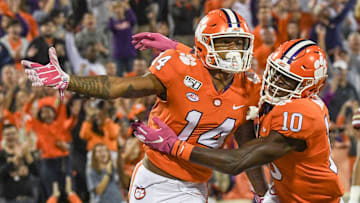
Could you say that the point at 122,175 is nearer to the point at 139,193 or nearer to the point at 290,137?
the point at 139,193

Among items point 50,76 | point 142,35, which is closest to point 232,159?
point 50,76

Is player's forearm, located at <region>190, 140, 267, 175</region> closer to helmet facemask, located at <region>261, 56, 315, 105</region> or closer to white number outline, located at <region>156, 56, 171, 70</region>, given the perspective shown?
helmet facemask, located at <region>261, 56, 315, 105</region>

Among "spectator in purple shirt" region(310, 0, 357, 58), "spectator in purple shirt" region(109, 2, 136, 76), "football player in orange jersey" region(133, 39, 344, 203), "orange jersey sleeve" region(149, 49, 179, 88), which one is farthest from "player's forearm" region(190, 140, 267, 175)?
"spectator in purple shirt" region(310, 0, 357, 58)

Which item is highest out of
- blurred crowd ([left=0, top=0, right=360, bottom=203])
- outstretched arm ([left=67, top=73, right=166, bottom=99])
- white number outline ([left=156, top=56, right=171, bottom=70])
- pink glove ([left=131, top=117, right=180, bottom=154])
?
white number outline ([left=156, top=56, right=171, bottom=70])

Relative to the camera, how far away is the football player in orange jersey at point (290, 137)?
3255mm

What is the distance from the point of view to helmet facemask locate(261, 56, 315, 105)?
3.34 meters

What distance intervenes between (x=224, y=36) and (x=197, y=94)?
39 cm

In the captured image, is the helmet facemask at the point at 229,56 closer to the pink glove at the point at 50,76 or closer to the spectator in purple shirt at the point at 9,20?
the pink glove at the point at 50,76

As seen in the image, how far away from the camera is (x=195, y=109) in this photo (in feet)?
11.6

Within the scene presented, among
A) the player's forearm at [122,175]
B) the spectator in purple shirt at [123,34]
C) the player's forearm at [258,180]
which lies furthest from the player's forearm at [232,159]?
the spectator in purple shirt at [123,34]

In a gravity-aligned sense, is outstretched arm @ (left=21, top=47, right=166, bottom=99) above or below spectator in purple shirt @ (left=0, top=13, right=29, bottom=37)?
above

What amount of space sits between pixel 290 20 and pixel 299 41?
4.92 m

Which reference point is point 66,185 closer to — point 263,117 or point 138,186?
point 138,186

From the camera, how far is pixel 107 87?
327 cm
